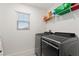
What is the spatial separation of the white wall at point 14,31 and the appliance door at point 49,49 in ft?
0.57

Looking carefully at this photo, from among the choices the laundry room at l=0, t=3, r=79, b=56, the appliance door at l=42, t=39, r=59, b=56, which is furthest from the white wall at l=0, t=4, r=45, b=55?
the appliance door at l=42, t=39, r=59, b=56

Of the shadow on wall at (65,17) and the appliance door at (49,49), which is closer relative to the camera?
the appliance door at (49,49)

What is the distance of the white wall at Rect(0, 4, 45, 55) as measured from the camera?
1237 millimetres

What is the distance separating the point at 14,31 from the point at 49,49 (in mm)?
473

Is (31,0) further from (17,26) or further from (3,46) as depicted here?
(3,46)

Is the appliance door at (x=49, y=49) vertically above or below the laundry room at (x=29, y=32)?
below

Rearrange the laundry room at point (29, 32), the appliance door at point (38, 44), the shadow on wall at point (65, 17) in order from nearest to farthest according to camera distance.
Result: the laundry room at point (29, 32)
the appliance door at point (38, 44)
the shadow on wall at point (65, 17)

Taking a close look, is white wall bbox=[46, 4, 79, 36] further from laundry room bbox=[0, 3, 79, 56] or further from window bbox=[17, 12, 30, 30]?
window bbox=[17, 12, 30, 30]

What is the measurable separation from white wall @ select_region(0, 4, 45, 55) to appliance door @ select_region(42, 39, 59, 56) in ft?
0.57

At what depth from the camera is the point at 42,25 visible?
4.28 feet

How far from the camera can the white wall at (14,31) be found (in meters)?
1.24

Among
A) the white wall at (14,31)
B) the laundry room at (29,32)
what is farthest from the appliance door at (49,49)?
the white wall at (14,31)

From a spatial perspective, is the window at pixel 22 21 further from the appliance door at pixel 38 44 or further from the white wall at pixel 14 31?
the appliance door at pixel 38 44

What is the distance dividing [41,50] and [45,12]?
48 cm
